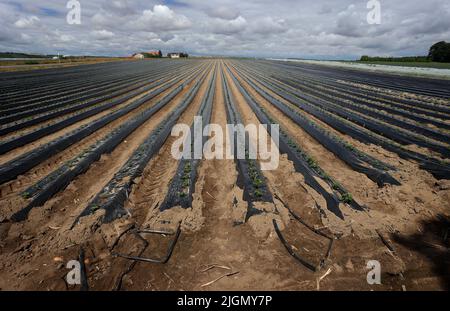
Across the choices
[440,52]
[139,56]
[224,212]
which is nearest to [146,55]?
[139,56]

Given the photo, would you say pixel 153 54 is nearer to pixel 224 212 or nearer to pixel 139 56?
pixel 139 56

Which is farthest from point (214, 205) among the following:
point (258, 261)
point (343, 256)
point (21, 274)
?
point (21, 274)

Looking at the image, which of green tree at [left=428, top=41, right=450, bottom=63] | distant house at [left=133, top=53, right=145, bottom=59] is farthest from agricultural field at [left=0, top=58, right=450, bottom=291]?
distant house at [left=133, top=53, right=145, bottom=59]

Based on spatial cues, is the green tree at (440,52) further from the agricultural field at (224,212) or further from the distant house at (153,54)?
the distant house at (153,54)

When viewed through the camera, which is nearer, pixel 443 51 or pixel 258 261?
pixel 258 261

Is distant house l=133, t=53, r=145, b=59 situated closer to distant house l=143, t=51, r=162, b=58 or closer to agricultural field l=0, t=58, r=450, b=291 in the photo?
distant house l=143, t=51, r=162, b=58

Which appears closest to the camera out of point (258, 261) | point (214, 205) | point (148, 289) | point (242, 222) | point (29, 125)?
point (148, 289)

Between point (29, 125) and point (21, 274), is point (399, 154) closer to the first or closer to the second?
point (21, 274)

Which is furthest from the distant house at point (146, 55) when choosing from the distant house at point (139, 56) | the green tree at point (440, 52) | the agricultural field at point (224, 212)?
the agricultural field at point (224, 212)
